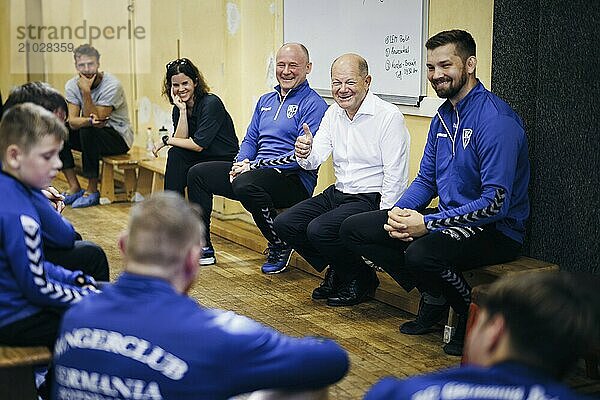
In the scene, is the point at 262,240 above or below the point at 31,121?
below

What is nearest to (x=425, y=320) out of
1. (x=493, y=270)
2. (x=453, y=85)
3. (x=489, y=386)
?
(x=493, y=270)

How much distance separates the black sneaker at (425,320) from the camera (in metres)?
3.89

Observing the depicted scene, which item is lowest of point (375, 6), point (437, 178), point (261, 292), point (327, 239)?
point (261, 292)

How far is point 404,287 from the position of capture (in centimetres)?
400

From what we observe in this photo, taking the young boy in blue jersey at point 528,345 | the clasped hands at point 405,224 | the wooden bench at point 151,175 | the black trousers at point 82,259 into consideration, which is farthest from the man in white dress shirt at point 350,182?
the young boy in blue jersey at point 528,345

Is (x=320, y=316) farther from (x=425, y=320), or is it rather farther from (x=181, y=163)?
(x=181, y=163)

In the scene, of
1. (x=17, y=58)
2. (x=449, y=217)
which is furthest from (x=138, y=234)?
(x=17, y=58)

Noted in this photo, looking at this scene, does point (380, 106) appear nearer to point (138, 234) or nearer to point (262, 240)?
point (262, 240)

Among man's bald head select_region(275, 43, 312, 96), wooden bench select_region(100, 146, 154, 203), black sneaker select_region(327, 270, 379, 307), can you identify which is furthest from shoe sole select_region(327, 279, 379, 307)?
wooden bench select_region(100, 146, 154, 203)

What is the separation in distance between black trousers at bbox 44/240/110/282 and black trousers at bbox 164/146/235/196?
95.1 inches

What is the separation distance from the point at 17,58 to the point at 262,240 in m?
5.69

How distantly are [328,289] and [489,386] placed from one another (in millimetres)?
2978

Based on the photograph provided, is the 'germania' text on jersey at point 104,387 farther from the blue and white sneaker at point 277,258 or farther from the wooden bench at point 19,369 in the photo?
the blue and white sneaker at point 277,258

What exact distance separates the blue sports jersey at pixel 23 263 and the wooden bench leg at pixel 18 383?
136 millimetres
